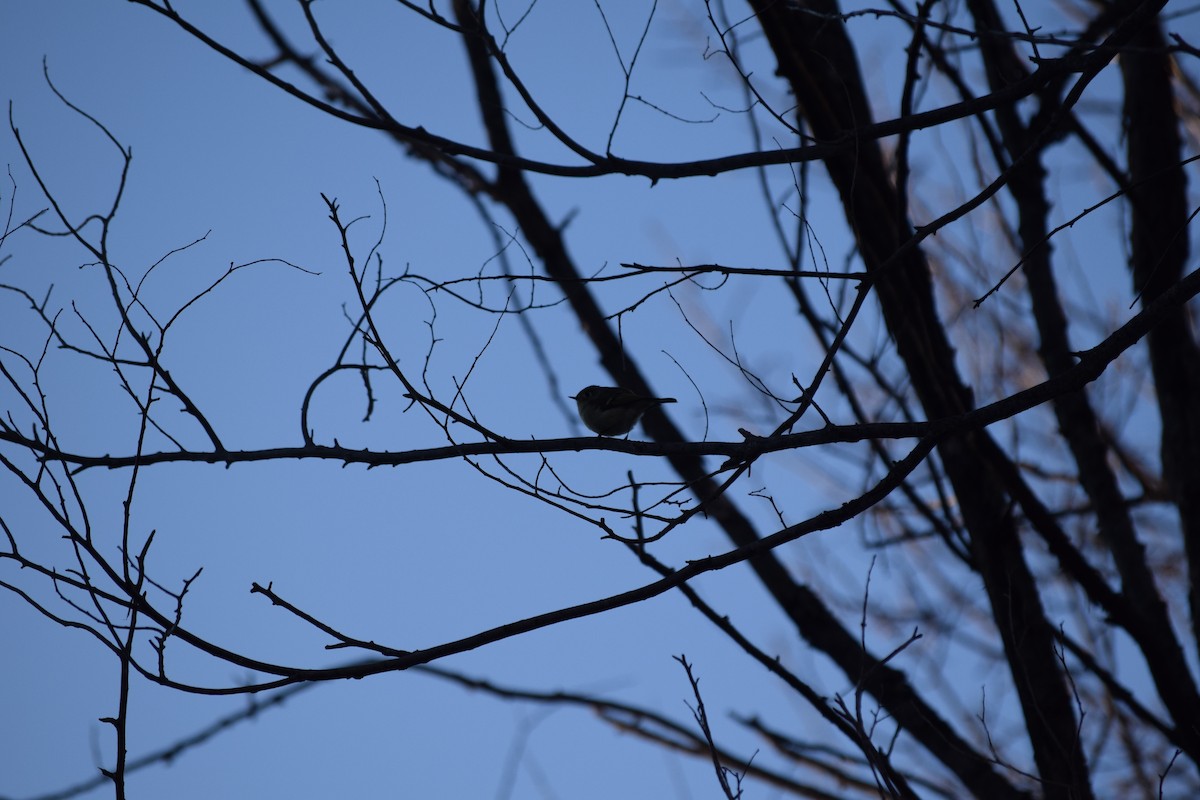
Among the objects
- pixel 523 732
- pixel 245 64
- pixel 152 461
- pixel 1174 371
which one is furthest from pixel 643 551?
pixel 1174 371

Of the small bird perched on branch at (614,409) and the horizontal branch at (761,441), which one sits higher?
the small bird perched on branch at (614,409)

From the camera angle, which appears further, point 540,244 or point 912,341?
point 540,244

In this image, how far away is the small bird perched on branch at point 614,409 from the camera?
5.93 metres

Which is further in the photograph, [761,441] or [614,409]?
[614,409]

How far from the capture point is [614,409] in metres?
6.23

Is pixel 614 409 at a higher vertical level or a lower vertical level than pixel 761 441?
higher

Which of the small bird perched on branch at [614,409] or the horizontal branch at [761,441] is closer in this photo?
the horizontal branch at [761,441]

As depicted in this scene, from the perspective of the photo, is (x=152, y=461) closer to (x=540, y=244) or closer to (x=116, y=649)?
(x=116, y=649)

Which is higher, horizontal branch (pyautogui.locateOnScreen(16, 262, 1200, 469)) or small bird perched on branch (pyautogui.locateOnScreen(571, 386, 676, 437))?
small bird perched on branch (pyautogui.locateOnScreen(571, 386, 676, 437))

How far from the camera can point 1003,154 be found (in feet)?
16.5

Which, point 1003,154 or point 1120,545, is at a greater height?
point 1003,154

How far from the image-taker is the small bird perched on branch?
19.4ft

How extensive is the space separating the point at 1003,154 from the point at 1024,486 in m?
1.73

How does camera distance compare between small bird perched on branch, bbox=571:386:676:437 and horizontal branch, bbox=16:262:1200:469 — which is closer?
horizontal branch, bbox=16:262:1200:469
